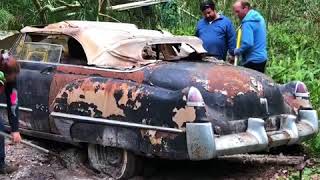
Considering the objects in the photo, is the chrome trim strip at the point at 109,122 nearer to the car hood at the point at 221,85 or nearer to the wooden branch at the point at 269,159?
the car hood at the point at 221,85

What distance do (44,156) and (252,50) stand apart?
297 cm

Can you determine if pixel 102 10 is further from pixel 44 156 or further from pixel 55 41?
pixel 44 156

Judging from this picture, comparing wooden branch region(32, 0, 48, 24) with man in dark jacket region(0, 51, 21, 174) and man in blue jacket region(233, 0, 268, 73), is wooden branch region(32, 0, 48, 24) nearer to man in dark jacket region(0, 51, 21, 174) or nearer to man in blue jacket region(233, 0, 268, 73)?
man in blue jacket region(233, 0, 268, 73)

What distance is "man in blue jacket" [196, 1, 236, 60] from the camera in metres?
7.95

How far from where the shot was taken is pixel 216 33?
7945 millimetres

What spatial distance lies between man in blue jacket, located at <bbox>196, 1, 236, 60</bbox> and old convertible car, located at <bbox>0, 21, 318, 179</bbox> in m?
0.98

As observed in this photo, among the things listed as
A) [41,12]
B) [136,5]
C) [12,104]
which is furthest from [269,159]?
[41,12]

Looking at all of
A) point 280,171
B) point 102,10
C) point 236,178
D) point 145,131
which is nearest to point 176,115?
point 145,131

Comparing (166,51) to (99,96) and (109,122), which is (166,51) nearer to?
(99,96)

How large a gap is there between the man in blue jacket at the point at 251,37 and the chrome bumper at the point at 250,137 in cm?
118

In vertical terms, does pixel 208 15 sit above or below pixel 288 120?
above

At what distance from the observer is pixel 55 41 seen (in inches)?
282

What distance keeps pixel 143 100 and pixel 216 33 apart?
2.69m

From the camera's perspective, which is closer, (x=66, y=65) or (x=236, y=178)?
(x=236, y=178)
